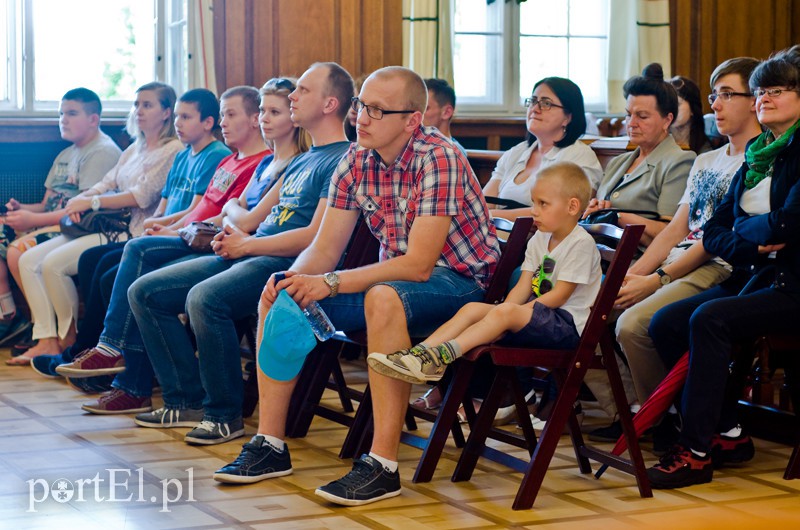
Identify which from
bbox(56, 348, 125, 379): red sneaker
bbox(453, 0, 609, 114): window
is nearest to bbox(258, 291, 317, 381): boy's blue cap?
bbox(56, 348, 125, 379): red sneaker

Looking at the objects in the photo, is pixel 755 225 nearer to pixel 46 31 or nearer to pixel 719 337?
pixel 719 337

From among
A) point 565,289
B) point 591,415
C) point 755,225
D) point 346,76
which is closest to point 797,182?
point 755,225

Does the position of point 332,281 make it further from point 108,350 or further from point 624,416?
point 108,350

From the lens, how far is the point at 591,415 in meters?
4.27

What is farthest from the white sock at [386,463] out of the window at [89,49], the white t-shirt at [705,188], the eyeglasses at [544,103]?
the window at [89,49]

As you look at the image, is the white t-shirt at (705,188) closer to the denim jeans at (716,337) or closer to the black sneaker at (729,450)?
the denim jeans at (716,337)

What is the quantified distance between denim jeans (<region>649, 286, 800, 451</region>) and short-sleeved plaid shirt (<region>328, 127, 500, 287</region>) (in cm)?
65

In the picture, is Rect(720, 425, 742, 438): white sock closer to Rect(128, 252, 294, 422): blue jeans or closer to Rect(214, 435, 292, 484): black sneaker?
Rect(214, 435, 292, 484): black sneaker

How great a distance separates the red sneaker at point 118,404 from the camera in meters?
4.28

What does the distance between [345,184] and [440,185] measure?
1.26 feet

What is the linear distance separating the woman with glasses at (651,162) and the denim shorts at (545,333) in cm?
105

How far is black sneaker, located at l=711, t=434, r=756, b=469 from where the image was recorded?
346 cm

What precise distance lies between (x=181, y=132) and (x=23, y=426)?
1.65 meters

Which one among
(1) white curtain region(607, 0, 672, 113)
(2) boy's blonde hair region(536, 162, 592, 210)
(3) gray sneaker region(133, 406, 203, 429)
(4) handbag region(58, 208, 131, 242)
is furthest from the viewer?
(1) white curtain region(607, 0, 672, 113)
